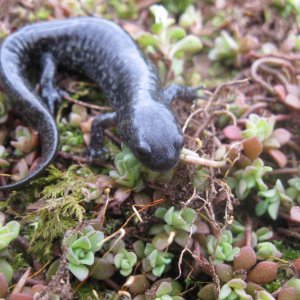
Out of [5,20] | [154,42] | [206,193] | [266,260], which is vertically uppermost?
[5,20]

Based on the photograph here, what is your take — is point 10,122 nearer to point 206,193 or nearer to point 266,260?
point 206,193

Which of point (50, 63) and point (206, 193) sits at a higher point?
point (50, 63)

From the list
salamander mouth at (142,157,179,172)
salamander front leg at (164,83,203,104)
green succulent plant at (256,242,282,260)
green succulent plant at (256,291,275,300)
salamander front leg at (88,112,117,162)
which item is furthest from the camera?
salamander front leg at (164,83,203,104)

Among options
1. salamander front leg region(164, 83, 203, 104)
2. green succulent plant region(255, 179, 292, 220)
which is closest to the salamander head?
salamander front leg region(164, 83, 203, 104)

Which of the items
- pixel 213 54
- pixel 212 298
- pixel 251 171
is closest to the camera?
pixel 212 298

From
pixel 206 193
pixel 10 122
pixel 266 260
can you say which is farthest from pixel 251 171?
pixel 10 122

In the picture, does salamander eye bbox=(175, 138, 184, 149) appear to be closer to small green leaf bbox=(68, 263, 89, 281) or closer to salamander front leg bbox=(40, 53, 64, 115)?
small green leaf bbox=(68, 263, 89, 281)

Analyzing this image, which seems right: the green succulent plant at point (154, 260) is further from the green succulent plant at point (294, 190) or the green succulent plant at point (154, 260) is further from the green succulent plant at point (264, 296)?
the green succulent plant at point (294, 190)
